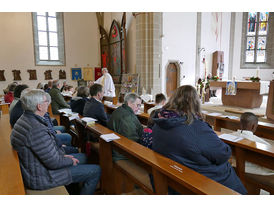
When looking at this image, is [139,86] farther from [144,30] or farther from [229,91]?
[229,91]

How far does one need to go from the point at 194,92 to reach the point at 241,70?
13.5 m

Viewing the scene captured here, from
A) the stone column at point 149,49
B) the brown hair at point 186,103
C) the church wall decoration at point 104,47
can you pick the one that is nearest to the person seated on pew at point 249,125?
the brown hair at point 186,103

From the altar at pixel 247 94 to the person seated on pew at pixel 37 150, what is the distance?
7.26 metres

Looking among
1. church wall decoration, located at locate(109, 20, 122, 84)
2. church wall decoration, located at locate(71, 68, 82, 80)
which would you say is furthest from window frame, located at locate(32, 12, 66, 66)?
church wall decoration, located at locate(109, 20, 122, 84)

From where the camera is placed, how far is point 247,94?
8.16m

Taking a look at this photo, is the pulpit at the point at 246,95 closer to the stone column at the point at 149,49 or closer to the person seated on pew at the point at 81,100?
the stone column at the point at 149,49

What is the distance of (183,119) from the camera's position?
165 centimetres

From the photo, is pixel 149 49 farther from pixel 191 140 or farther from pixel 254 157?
pixel 191 140

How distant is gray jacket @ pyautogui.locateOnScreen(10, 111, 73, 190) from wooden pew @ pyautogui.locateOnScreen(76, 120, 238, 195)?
628mm

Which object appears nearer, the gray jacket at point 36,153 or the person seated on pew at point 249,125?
the gray jacket at point 36,153

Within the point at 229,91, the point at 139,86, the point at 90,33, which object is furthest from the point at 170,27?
the point at 90,33

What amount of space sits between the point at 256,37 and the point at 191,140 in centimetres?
1442

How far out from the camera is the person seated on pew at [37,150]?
1.82 meters
